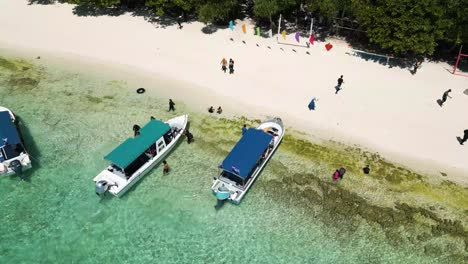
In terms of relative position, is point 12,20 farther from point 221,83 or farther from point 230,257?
point 230,257

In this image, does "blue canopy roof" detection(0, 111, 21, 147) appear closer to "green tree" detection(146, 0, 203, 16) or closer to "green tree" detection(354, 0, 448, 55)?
"green tree" detection(146, 0, 203, 16)

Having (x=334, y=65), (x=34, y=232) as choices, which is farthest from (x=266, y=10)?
(x=34, y=232)

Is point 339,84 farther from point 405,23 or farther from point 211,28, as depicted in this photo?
point 211,28

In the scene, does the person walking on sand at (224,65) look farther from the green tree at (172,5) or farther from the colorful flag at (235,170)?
the colorful flag at (235,170)

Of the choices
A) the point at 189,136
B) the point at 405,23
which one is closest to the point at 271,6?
the point at 405,23

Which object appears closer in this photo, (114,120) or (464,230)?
(464,230)

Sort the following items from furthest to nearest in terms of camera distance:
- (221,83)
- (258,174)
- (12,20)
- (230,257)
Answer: (12,20)
(221,83)
(258,174)
(230,257)

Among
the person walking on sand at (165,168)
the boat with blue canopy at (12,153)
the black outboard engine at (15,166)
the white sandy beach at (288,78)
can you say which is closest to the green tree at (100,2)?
the white sandy beach at (288,78)

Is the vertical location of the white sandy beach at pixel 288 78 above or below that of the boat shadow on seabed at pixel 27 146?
above
